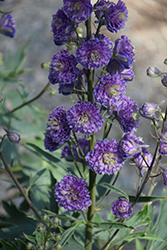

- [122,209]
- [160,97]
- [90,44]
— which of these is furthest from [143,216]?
[160,97]

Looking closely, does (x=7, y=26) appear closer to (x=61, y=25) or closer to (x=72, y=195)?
(x=61, y=25)

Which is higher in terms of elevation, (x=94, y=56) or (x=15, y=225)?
(x=94, y=56)

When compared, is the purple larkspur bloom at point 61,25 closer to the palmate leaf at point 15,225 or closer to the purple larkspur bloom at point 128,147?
the purple larkspur bloom at point 128,147

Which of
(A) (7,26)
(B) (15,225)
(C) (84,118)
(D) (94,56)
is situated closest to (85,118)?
(C) (84,118)

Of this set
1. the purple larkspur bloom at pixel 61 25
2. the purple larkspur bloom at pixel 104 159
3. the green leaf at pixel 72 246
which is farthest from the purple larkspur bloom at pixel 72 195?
the purple larkspur bloom at pixel 61 25

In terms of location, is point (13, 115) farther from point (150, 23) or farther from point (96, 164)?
point (150, 23)

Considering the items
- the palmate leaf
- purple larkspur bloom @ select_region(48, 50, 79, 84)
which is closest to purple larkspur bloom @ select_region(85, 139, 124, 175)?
purple larkspur bloom @ select_region(48, 50, 79, 84)
